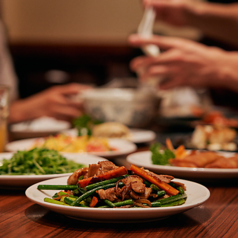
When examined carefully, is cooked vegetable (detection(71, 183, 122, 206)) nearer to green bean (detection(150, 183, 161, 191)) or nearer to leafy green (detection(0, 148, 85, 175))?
green bean (detection(150, 183, 161, 191))

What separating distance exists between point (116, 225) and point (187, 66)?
2.39 metres

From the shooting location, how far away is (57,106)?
3635mm

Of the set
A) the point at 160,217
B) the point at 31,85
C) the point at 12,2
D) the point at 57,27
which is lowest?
the point at 31,85

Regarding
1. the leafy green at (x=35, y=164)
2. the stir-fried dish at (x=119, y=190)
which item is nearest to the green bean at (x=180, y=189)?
the stir-fried dish at (x=119, y=190)

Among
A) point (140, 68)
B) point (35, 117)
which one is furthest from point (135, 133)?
point (35, 117)

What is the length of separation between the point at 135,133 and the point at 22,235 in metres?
1.87

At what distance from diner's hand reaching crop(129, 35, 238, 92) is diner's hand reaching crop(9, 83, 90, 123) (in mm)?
726

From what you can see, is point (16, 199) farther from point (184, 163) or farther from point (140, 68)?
point (140, 68)

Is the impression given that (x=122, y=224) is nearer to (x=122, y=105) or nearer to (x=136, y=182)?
(x=136, y=182)

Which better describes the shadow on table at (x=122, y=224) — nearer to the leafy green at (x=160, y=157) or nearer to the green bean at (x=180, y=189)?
the green bean at (x=180, y=189)

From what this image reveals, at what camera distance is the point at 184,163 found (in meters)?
1.53

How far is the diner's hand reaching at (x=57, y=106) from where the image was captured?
11.8 feet

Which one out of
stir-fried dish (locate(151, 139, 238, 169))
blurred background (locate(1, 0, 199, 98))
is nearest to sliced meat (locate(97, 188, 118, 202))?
stir-fried dish (locate(151, 139, 238, 169))

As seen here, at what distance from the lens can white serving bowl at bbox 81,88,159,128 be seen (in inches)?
111
